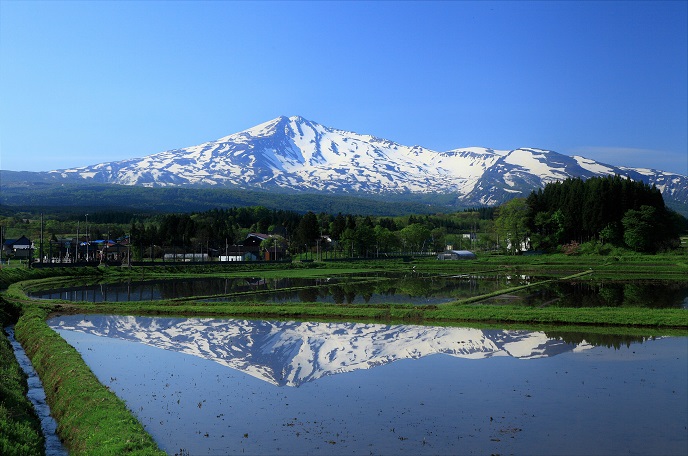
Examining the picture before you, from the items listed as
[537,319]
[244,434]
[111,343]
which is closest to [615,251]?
[537,319]

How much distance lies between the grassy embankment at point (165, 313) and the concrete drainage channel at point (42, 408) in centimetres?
19

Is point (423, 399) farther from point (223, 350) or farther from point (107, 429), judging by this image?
point (223, 350)

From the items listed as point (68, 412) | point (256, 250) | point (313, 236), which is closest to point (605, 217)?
point (313, 236)

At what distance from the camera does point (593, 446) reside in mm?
11766

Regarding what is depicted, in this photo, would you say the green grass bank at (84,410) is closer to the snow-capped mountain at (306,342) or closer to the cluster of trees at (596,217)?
the snow-capped mountain at (306,342)

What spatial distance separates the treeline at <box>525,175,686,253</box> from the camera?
255ft

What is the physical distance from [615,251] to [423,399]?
70.8m

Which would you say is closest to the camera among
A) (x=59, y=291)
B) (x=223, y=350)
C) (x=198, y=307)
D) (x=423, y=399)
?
(x=423, y=399)

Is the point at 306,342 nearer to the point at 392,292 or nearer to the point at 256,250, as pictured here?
the point at 392,292

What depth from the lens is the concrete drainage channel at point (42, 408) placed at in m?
12.4

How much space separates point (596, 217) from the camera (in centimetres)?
8538

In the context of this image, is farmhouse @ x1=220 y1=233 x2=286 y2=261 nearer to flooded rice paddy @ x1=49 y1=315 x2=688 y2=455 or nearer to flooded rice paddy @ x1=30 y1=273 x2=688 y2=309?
flooded rice paddy @ x1=30 y1=273 x2=688 y2=309

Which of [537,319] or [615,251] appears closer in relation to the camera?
[537,319]

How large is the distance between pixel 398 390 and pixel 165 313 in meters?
19.8
